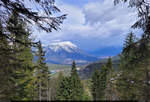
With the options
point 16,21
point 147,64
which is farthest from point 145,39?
point 147,64

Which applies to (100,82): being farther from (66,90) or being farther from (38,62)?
(38,62)

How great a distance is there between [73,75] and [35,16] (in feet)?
120

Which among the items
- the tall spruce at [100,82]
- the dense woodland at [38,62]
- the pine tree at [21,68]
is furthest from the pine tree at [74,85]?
the pine tree at [21,68]

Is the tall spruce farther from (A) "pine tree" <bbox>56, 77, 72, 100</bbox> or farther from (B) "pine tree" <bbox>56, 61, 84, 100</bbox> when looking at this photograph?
(A) "pine tree" <bbox>56, 77, 72, 100</bbox>

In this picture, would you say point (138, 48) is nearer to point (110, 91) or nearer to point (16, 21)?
point (16, 21)

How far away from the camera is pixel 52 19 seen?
4.44 m

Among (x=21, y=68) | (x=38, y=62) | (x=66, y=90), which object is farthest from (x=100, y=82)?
(x=21, y=68)

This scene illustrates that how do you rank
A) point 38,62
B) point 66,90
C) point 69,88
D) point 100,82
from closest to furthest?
1. point 38,62
2. point 66,90
3. point 69,88
4. point 100,82

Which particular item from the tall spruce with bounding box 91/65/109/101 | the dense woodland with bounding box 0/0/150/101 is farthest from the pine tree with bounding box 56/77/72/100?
the tall spruce with bounding box 91/65/109/101

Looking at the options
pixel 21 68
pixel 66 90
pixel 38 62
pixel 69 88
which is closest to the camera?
pixel 21 68

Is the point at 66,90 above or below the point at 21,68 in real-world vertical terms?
below

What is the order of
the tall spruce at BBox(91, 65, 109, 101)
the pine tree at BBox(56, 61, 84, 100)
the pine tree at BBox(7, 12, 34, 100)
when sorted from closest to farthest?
the pine tree at BBox(7, 12, 34, 100) → the pine tree at BBox(56, 61, 84, 100) → the tall spruce at BBox(91, 65, 109, 101)

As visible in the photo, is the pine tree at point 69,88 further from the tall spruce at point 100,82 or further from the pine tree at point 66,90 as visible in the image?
the tall spruce at point 100,82

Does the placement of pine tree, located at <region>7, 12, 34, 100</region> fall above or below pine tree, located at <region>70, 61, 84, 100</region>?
above
